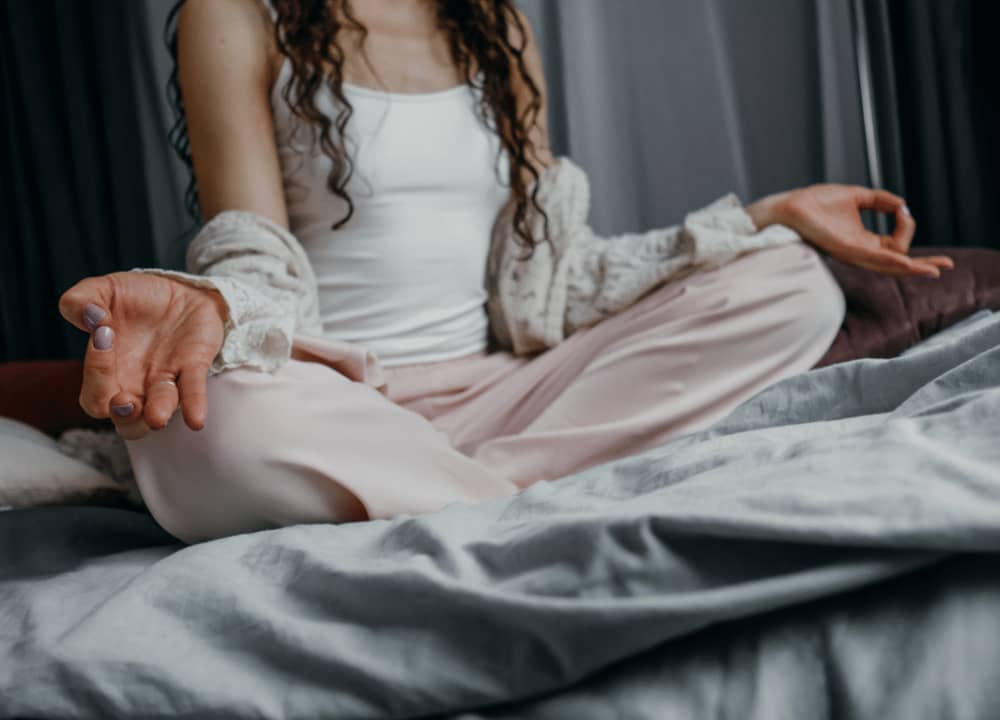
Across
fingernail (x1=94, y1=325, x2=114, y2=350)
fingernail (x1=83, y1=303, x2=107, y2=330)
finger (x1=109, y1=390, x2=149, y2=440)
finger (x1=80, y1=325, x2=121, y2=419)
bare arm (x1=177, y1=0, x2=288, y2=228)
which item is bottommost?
finger (x1=109, y1=390, x2=149, y2=440)

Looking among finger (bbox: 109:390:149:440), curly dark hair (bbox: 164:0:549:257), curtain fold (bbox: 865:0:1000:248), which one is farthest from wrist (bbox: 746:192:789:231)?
finger (bbox: 109:390:149:440)

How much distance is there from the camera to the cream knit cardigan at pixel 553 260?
109cm

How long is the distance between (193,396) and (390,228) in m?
0.63

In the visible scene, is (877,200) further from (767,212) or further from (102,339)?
(102,339)

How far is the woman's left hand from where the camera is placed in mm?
1201

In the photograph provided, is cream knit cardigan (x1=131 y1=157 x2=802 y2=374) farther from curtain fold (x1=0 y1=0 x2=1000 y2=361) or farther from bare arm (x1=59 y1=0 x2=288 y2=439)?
curtain fold (x1=0 y1=0 x2=1000 y2=361)

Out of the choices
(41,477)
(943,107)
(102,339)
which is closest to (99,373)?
(102,339)

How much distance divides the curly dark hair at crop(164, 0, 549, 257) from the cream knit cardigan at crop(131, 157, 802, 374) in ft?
0.11

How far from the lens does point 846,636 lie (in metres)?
0.41

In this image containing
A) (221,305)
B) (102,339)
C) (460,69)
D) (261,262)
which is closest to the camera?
(102,339)

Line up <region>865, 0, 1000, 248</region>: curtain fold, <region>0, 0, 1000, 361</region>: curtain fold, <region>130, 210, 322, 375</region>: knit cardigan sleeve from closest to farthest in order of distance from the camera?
<region>130, 210, 322, 375</region>: knit cardigan sleeve < <region>865, 0, 1000, 248</region>: curtain fold < <region>0, 0, 1000, 361</region>: curtain fold

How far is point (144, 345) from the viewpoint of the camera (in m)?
0.73

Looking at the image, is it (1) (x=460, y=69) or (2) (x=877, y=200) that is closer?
(2) (x=877, y=200)

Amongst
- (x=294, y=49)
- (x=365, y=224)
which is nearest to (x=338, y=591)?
(x=365, y=224)
